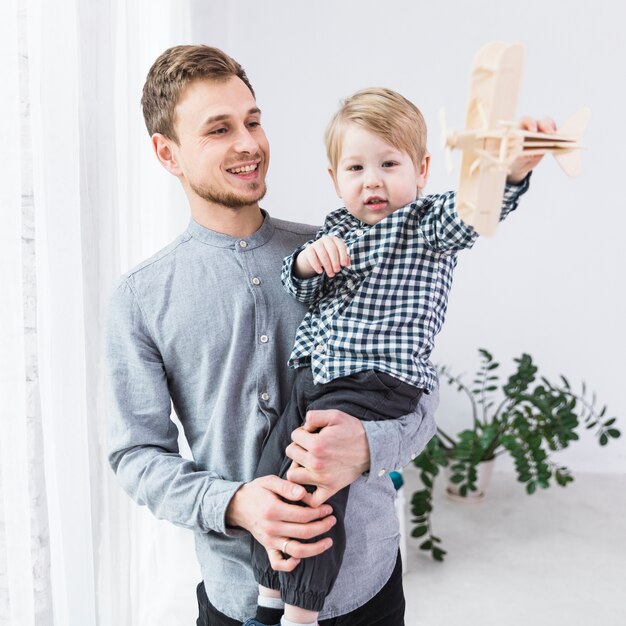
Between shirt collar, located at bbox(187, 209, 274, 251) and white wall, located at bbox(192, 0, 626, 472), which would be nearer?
shirt collar, located at bbox(187, 209, 274, 251)

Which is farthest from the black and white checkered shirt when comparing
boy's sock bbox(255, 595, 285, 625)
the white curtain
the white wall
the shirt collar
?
the white wall

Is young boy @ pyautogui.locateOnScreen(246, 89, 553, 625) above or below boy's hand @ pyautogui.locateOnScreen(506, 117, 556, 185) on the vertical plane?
below

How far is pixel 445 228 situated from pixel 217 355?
421 millimetres

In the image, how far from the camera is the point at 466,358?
10.9ft

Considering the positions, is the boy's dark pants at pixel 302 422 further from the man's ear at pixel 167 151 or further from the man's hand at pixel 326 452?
the man's ear at pixel 167 151

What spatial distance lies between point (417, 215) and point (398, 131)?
0.53ft

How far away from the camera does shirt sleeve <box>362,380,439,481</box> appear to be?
3.44 feet

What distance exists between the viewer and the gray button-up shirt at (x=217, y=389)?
1.12 m

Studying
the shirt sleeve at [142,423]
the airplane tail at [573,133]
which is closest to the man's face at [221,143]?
the shirt sleeve at [142,423]

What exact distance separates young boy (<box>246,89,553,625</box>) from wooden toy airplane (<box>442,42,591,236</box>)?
0.22 m

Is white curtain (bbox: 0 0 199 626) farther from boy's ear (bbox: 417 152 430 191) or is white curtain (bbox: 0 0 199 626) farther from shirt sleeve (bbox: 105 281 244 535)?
boy's ear (bbox: 417 152 430 191)

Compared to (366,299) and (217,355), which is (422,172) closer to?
(366,299)

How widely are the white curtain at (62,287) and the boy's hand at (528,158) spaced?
0.77 m

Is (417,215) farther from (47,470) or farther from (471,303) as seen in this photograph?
(471,303)
